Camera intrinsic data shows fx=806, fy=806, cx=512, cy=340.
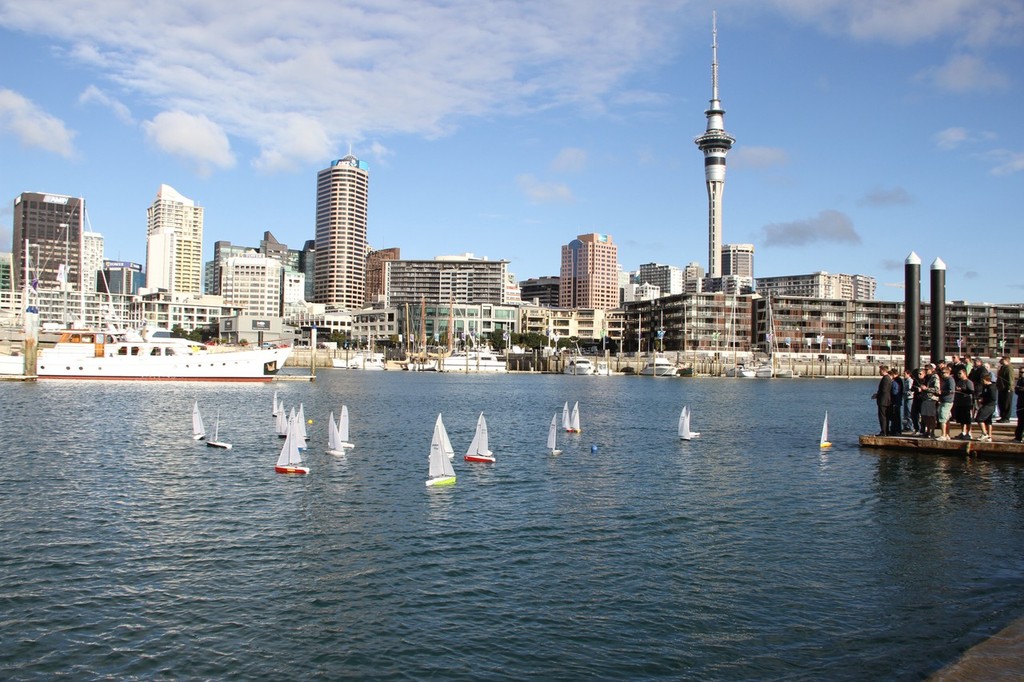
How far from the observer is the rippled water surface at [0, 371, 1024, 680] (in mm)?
13039

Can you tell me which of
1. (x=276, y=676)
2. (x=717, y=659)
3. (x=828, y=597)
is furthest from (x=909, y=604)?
(x=276, y=676)

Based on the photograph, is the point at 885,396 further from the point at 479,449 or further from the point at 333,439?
the point at 333,439

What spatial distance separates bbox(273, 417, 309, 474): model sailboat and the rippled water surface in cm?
86

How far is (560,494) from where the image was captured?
26.7 m

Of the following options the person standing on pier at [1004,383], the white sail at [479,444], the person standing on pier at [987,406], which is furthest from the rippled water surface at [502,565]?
the person standing on pier at [1004,383]

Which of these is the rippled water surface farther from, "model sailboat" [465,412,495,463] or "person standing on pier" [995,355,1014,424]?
"person standing on pier" [995,355,1014,424]

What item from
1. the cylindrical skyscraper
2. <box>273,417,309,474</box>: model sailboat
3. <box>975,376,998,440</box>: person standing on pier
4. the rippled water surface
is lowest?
the rippled water surface

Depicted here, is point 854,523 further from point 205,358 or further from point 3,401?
point 205,358

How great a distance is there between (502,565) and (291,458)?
14.7 m

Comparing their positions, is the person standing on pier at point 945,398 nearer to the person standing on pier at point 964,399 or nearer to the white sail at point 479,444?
the person standing on pier at point 964,399

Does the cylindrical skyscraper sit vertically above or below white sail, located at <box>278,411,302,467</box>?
above

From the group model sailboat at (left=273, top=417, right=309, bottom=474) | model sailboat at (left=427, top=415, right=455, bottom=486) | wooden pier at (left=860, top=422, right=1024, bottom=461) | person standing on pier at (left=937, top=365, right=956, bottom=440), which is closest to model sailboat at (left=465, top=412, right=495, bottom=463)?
model sailboat at (left=427, top=415, right=455, bottom=486)

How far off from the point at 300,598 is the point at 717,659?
25.9ft

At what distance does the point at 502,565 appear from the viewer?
59.2 feet
